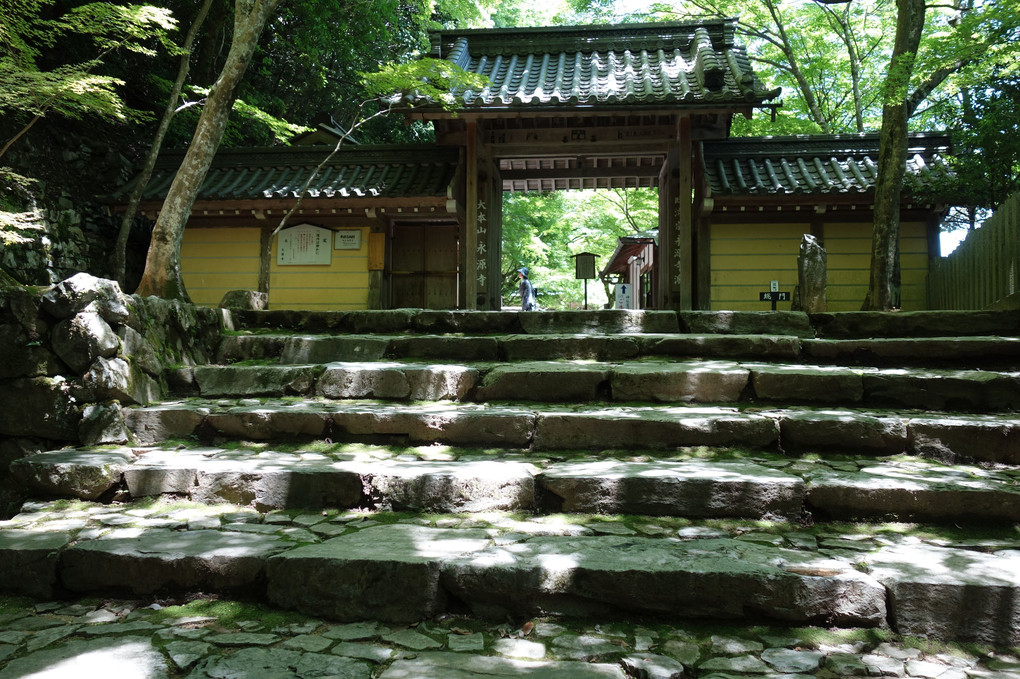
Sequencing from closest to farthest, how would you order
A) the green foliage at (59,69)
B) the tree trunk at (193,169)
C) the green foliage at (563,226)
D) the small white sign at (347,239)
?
the tree trunk at (193,169)
the green foliage at (59,69)
the small white sign at (347,239)
the green foliage at (563,226)

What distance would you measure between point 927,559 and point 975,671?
1.69ft

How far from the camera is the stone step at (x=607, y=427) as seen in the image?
142 inches

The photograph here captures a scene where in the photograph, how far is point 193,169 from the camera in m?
6.46

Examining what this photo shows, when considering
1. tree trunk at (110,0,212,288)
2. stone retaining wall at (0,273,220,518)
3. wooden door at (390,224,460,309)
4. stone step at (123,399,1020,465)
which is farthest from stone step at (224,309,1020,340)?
wooden door at (390,224,460,309)

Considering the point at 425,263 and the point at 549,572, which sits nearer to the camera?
the point at 549,572

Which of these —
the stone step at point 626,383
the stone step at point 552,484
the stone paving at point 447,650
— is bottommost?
the stone paving at point 447,650

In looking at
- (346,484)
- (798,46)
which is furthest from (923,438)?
(798,46)

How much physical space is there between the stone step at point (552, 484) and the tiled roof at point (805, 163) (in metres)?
7.04

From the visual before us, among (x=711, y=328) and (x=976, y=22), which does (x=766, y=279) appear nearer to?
(x=976, y=22)

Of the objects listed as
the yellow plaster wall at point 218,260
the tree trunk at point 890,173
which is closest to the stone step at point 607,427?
the tree trunk at point 890,173

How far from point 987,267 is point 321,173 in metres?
10.0

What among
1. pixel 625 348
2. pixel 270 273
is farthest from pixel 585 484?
pixel 270 273

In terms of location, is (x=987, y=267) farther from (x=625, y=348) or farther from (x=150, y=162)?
(x=150, y=162)

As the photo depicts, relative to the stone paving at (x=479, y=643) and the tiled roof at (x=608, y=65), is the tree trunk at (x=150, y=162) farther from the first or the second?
the stone paving at (x=479, y=643)
